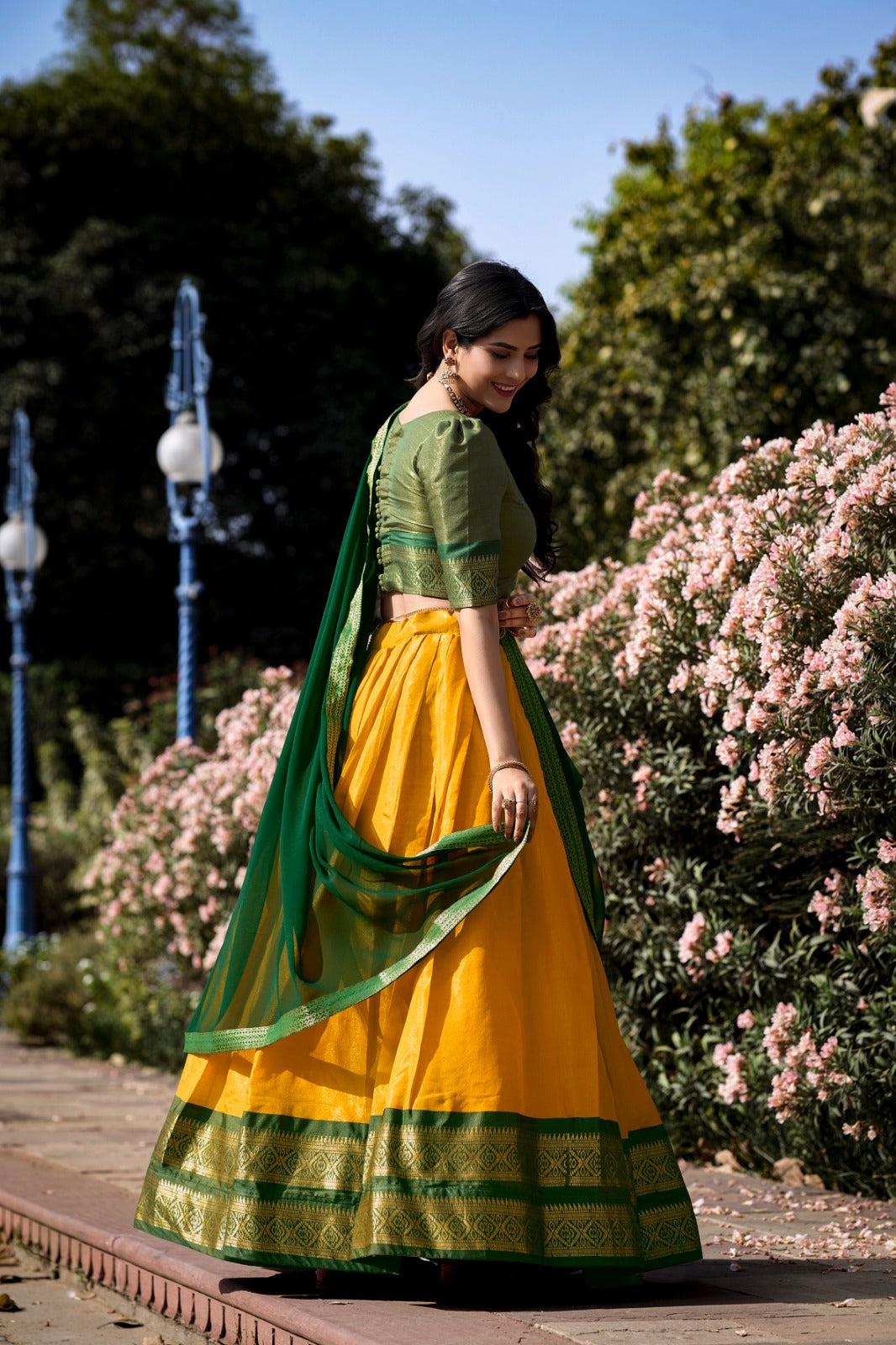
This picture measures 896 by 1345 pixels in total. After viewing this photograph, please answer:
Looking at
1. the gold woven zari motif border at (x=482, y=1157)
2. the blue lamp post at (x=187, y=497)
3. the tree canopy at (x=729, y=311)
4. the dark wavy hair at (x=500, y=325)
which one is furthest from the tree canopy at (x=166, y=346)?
the gold woven zari motif border at (x=482, y=1157)

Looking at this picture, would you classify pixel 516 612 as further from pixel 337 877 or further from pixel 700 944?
pixel 700 944

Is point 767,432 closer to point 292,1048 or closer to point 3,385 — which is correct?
point 292,1048

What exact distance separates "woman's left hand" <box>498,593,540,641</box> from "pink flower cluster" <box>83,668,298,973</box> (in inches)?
151

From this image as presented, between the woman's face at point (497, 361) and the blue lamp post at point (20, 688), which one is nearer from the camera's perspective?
the woman's face at point (497, 361)

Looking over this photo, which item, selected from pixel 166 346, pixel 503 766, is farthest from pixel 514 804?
pixel 166 346

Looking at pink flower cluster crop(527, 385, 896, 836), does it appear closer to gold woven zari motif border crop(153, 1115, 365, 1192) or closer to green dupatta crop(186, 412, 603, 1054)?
green dupatta crop(186, 412, 603, 1054)

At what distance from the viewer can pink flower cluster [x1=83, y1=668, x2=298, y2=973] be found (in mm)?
7395

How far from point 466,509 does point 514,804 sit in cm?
57

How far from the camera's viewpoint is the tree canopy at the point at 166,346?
23.1m

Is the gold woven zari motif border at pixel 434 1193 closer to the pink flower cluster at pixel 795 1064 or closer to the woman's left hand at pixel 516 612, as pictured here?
the woman's left hand at pixel 516 612

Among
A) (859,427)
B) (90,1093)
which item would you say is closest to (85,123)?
(90,1093)

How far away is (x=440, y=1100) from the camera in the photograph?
2826 mm

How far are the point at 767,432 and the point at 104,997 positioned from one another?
269 inches

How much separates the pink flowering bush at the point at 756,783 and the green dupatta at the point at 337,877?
1.01 metres
